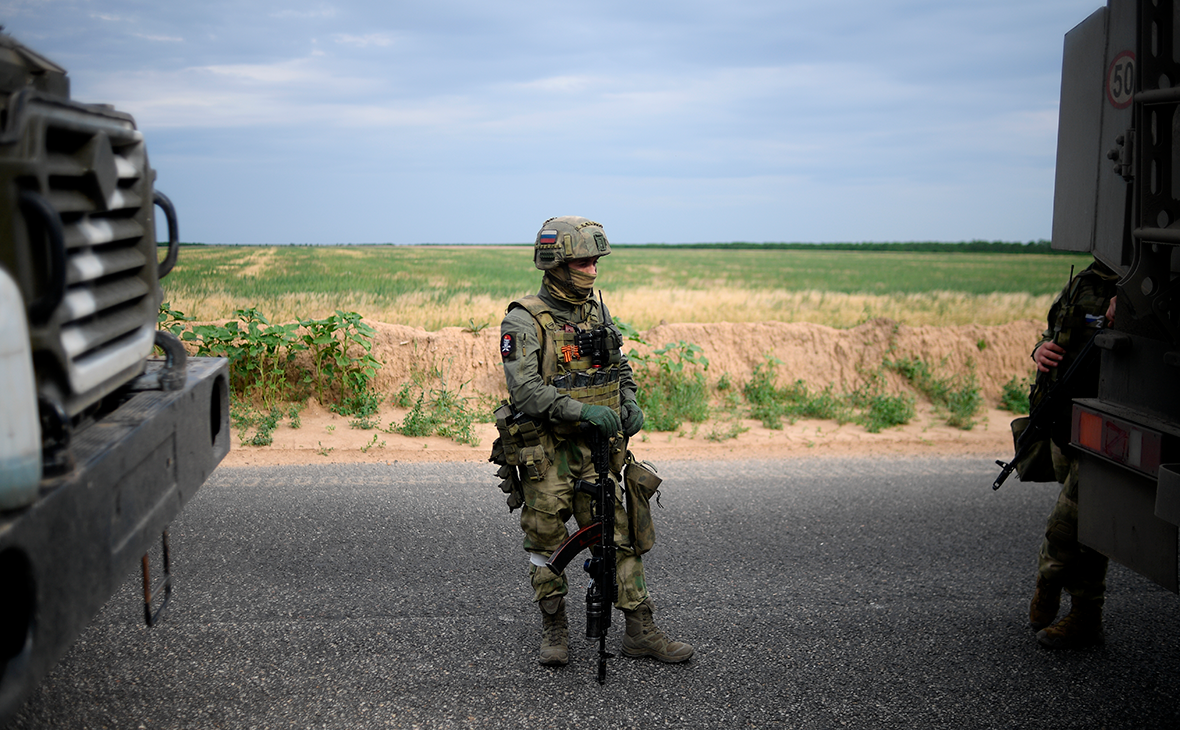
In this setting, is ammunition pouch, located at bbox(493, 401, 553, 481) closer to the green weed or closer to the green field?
the green field

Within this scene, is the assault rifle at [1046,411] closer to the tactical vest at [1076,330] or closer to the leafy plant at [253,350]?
the tactical vest at [1076,330]

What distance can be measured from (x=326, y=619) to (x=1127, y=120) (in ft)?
14.0

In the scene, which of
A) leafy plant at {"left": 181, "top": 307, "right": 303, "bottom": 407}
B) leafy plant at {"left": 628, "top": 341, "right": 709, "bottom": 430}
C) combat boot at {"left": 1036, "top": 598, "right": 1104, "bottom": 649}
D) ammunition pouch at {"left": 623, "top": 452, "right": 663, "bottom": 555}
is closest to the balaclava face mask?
ammunition pouch at {"left": 623, "top": 452, "right": 663, "bottom": 555}

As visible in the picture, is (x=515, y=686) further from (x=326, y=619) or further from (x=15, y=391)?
(x=15, y=391)

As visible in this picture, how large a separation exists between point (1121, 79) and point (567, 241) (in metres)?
2.44

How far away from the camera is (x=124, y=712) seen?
11.1 feet

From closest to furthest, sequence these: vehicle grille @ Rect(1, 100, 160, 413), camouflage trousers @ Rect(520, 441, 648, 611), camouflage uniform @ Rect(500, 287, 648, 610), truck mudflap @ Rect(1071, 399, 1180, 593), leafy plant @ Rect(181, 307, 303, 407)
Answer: vehicle grille @ Rect(1, 100, 160, 413) → truck mudflap @ Rect(1071, 399, 1180, 593) → camouflage uniform @ Rect(500, 287, 648, 610) → camouflage trousers @ Rect(520, 441, 648, 611) → leafy plant @ Rect(181, 307, 303, 407)

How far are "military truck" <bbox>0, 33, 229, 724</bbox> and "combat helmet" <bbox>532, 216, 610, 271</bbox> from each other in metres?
1.65

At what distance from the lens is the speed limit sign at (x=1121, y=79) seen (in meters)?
3.38

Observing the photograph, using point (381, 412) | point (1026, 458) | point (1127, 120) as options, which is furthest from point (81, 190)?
point (381, 412)

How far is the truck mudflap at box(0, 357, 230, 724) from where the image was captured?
171cm

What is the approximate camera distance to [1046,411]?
438 centimetres

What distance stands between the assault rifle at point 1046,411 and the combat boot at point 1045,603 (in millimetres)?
538

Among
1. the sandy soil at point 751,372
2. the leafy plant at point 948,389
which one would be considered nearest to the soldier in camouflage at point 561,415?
the sandy soil at point 751,372
